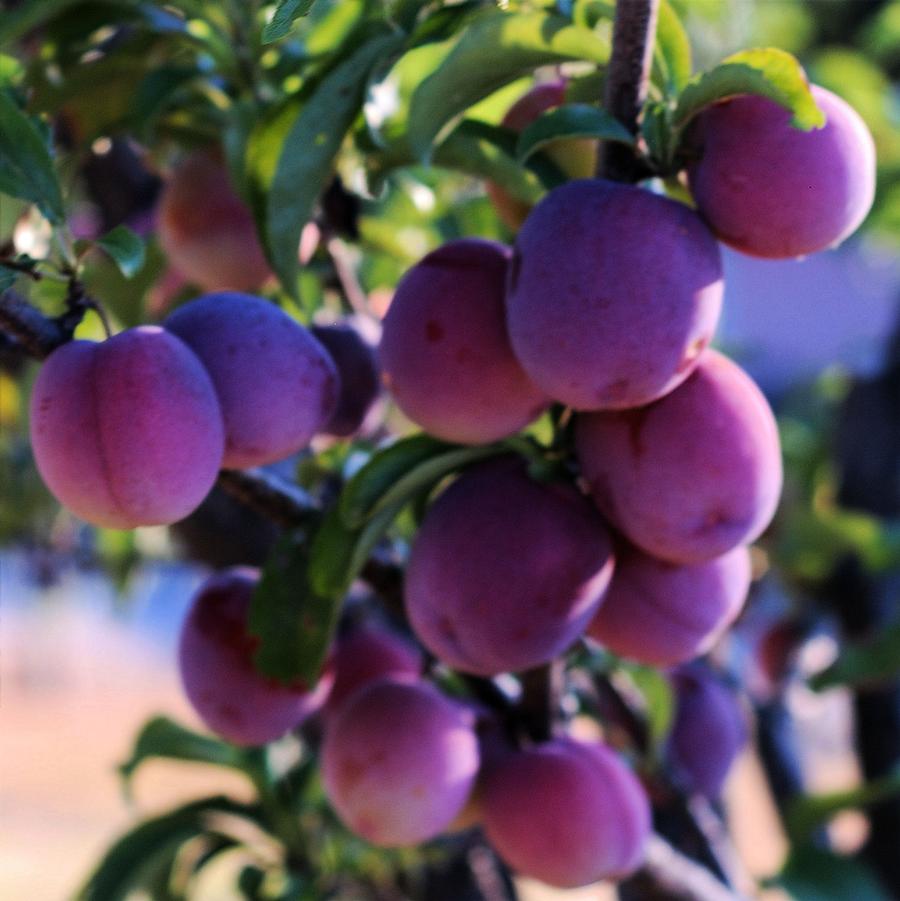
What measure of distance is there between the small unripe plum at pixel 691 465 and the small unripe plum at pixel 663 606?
0.11 ft

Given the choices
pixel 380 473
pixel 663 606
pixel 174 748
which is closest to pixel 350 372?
pixel 380 473

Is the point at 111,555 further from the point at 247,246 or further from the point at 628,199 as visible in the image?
the point at 628,199

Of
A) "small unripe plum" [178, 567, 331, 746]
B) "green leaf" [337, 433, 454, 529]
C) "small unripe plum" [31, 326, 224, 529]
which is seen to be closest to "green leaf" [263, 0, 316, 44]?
"small unripe plum" [31, 326, 224, 529]

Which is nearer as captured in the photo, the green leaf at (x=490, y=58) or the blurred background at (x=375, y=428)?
the green leaf at (x=490, y=58)

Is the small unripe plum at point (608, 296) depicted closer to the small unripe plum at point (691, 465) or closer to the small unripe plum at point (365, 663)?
the small unripe plum at point (691, 465)

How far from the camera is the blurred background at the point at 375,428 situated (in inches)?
29.7

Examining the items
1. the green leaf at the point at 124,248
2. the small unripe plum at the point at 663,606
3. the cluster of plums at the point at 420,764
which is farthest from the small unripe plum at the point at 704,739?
the green leaf at the point at 124,248

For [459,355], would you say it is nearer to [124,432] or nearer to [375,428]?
[124,432]

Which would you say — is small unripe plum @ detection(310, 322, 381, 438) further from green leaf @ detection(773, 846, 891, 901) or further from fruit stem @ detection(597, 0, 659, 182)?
green leaf @ detection(773, 846, 891, 901)

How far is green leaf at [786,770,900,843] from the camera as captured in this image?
83cm

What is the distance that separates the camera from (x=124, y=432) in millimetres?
386

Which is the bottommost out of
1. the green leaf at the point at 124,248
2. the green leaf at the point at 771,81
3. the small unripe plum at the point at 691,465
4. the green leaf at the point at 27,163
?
the small unripe plum at the point at 691,465

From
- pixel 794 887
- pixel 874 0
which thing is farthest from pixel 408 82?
pixel 874 0

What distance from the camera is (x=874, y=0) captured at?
5.96ft
